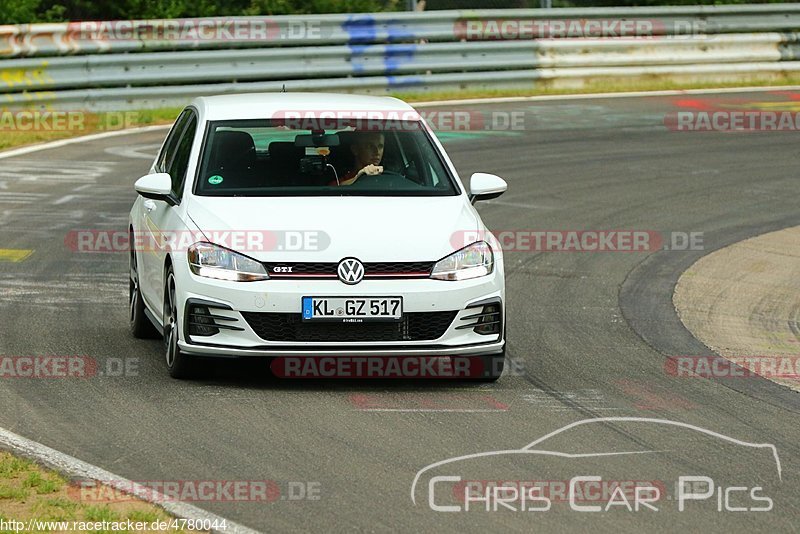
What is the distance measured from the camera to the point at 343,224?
8453 mm

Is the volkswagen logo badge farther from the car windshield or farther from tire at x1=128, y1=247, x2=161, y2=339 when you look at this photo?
tire at x1=128, y1=247, x2=161, y2=339

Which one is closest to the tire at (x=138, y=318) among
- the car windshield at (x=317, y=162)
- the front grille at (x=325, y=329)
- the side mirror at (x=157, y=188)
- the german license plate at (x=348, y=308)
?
the side mirror at (x=157, y=188)

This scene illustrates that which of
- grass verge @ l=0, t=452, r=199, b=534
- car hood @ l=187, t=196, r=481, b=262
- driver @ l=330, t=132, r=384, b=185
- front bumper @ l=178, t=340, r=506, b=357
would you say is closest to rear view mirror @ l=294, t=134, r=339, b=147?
driver @ l=330, t=132, r=384, b=185

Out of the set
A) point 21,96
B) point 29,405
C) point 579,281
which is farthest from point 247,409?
point 21,96

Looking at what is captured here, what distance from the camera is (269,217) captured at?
8523 millimetres

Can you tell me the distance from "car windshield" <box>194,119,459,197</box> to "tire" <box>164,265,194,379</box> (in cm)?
64

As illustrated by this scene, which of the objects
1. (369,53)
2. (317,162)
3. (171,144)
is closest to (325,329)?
(317,162)

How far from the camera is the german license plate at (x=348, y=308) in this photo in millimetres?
8164

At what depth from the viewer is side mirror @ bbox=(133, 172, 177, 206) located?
8.91 meters

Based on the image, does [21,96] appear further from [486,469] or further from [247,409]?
[486,469]

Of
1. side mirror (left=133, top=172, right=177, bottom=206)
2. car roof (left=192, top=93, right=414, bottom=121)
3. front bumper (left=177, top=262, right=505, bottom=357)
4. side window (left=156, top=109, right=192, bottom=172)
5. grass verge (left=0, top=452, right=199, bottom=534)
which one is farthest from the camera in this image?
side window (left=156, top=109, right=192, bottom=172)

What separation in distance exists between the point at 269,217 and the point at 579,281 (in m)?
4.21

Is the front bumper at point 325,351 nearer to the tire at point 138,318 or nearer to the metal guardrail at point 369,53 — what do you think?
the tire at point 138,318

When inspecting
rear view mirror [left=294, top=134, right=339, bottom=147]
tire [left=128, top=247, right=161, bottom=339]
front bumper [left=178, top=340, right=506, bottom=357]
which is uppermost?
rear view mirror [left=294, top=134, right=339, bottom=147]
